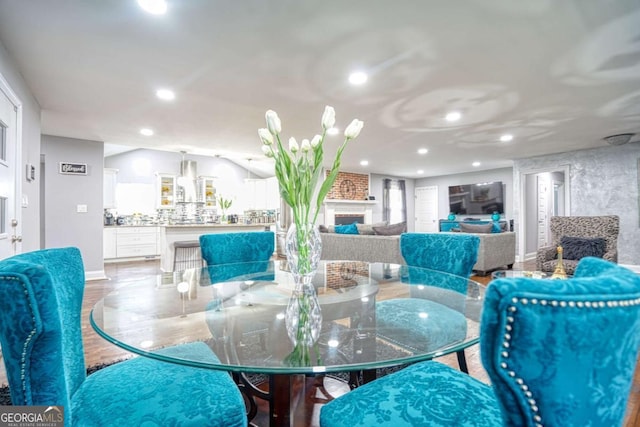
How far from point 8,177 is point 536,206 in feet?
29.3

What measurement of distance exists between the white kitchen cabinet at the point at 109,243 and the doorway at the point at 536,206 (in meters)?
8.93

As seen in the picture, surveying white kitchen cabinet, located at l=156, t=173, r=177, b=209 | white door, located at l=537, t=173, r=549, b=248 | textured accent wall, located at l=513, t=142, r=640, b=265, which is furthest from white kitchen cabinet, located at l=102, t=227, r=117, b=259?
white door, located at l=537, t=173, r=549, b=248

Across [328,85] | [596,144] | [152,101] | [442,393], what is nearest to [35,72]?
[152,101]

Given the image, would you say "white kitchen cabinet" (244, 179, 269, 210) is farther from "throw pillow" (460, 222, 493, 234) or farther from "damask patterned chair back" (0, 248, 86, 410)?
"damask patterned chair back" (0, 248, 86, 410)

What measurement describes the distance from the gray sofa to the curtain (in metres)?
4.19

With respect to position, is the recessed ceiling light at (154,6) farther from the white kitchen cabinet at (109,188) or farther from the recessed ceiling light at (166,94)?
the white kitchen cabinet at (109,188)

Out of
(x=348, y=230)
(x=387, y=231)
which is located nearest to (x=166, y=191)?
(x=348, y=230)

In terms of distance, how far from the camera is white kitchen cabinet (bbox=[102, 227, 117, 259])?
7.08 metres

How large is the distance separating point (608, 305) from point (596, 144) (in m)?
6.88

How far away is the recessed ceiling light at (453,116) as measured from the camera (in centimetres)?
375

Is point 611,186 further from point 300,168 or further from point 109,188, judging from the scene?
point 109,188

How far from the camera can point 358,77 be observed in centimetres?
277

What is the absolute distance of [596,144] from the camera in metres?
5.57

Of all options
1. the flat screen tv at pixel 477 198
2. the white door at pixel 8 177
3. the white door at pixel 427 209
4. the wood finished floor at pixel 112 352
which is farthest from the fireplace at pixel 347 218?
the white door at pixel 8 177
